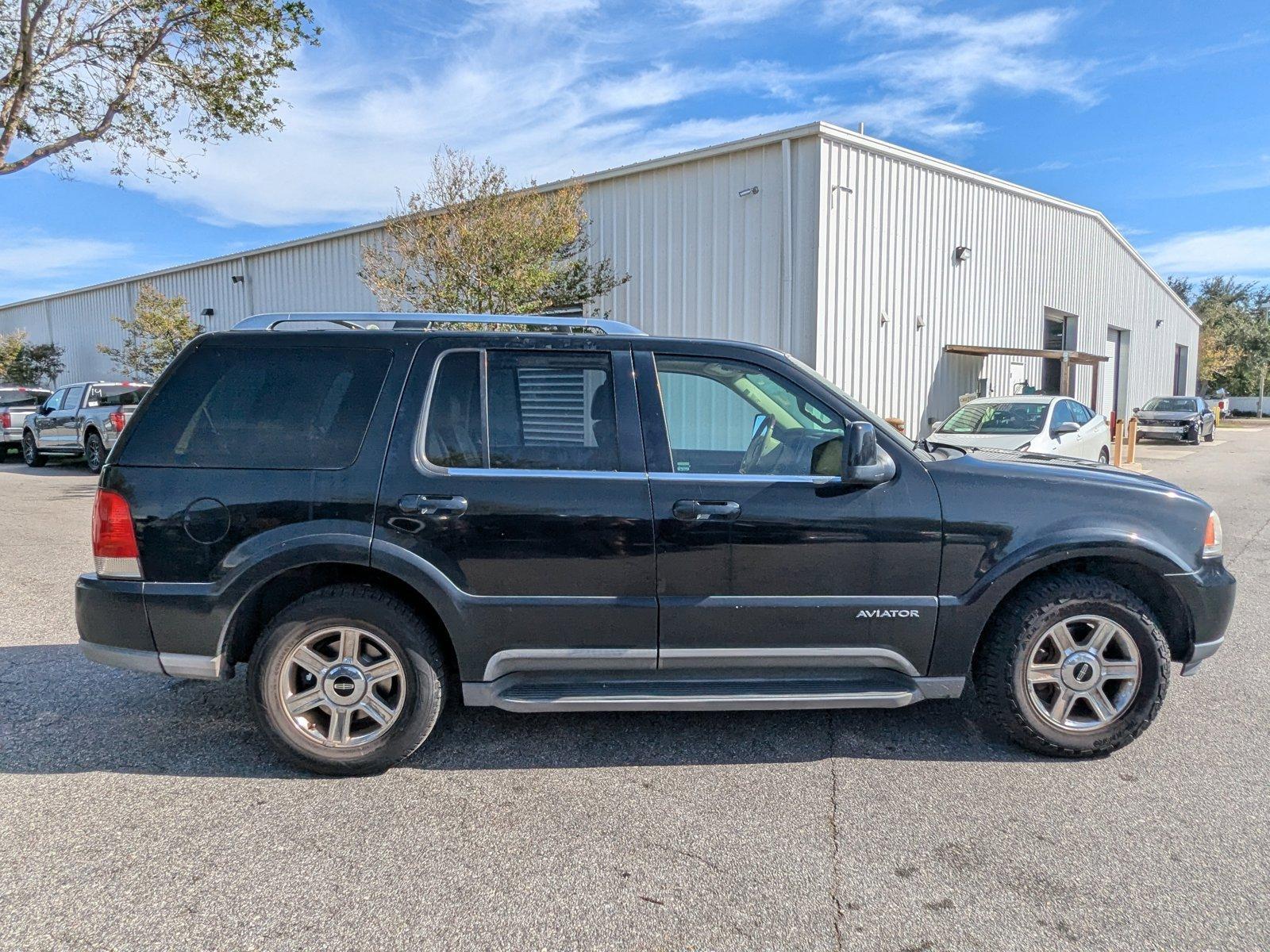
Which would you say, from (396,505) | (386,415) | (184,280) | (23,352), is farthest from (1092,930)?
(23,352)

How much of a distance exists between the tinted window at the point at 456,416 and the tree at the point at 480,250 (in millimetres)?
9204

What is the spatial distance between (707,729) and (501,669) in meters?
1.10

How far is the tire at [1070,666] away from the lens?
11.5 feet

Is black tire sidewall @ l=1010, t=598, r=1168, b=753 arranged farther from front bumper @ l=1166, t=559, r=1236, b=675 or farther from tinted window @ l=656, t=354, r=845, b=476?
tinted window @ l=656, t=354, r=845, b=476

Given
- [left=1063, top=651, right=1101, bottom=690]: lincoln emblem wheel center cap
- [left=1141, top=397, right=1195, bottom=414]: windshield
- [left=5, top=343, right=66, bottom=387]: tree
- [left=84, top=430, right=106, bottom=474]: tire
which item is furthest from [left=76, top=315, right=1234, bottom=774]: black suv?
[left=5, top=343, right=66, bottom=387]: tree

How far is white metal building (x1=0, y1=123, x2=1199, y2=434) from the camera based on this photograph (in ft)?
43.8

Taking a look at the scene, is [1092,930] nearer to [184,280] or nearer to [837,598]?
[837,598]

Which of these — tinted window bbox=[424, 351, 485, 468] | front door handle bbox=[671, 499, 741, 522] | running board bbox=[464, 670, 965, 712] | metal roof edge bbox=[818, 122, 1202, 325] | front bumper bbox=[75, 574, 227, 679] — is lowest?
running board bbox=[464, 670, 965, 712]

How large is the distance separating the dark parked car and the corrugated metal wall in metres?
4.85

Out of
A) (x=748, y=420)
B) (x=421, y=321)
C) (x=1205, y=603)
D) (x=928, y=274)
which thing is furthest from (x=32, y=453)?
(x=1205, y=603)

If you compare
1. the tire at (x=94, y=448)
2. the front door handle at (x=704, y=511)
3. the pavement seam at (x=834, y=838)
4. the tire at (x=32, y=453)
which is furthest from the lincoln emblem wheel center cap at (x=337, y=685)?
the tire at (x=32, y=453)

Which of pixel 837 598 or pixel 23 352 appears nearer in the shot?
pixel 837 598

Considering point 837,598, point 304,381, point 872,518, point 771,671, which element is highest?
point 304,381

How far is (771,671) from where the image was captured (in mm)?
3529
